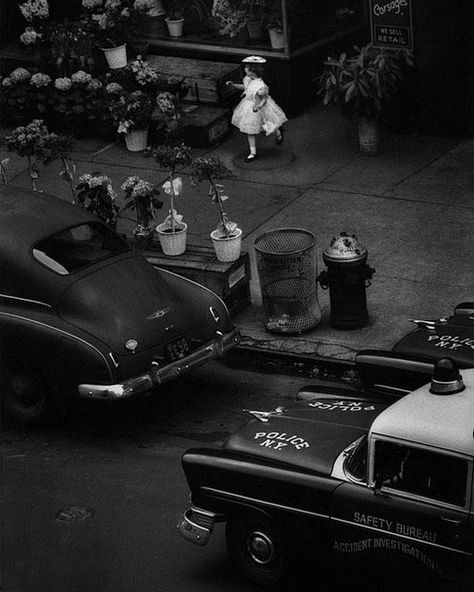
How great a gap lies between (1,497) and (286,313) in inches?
140

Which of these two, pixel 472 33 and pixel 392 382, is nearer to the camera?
pixel 392 382

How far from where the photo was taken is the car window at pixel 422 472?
7977mm

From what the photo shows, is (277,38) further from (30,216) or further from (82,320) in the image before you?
(82,320)

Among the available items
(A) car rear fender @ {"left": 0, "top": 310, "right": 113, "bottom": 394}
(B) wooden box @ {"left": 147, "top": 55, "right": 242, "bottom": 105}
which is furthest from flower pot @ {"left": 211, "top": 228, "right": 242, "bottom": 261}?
(B) wooden box @ {"left": 147, "top": 55, "right": 242, "bottom": 105}

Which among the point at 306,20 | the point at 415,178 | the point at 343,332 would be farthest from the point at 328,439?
the point at 306,20

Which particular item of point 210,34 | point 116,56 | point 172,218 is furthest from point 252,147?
point 172,218

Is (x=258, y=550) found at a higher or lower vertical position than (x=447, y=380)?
lower

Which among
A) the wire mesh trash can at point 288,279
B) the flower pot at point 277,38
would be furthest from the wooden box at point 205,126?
the wire mesh trash can at point 288,279

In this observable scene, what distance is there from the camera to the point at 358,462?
8.55 meters

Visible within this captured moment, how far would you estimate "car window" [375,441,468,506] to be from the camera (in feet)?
26.2

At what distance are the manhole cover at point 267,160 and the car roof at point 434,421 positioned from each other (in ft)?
29.0

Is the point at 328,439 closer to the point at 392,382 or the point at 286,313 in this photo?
the point at 392,382

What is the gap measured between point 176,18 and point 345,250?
7768 mm

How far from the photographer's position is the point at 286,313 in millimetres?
12922
